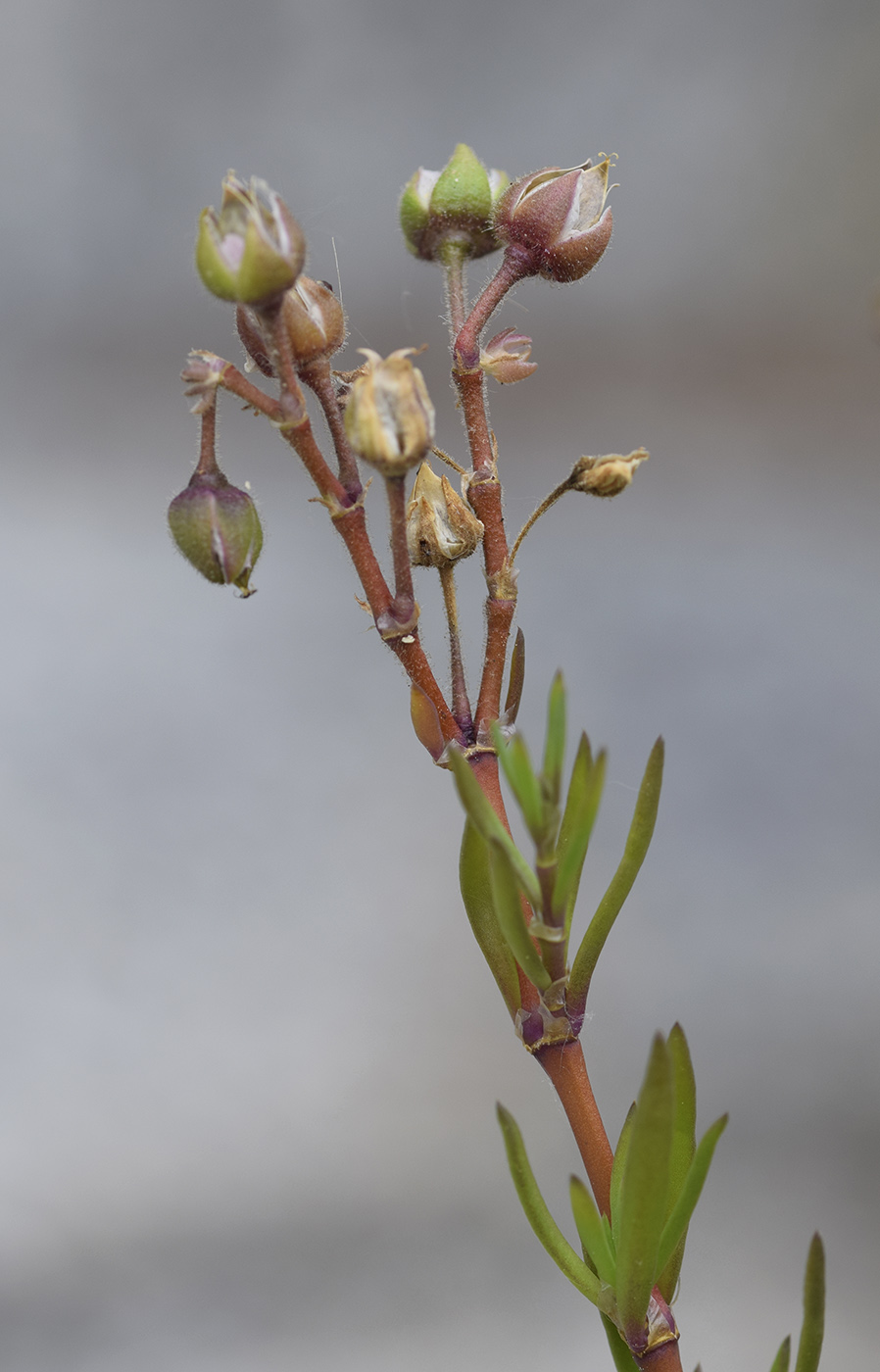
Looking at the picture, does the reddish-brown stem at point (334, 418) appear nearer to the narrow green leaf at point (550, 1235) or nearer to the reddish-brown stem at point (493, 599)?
the reddish-brown stem at point (493, 599)

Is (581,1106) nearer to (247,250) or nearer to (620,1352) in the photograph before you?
(620,1352)

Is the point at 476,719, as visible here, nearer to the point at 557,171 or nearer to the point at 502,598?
the point at 502,598

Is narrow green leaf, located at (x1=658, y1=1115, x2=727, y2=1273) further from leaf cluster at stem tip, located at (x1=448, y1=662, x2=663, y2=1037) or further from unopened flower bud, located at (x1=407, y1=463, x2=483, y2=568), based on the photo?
unopened flower bud, located at (x1=407, y1=463, x2=483, y2=568)

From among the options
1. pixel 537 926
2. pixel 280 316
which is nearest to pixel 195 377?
pixel 280 316

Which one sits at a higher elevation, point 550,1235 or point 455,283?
point 455,283

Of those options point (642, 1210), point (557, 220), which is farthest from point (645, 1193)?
point (557, 220)

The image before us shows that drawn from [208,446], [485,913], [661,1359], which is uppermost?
[208,446]

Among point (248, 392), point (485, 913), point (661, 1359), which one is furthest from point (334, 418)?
point (661, 1359)
